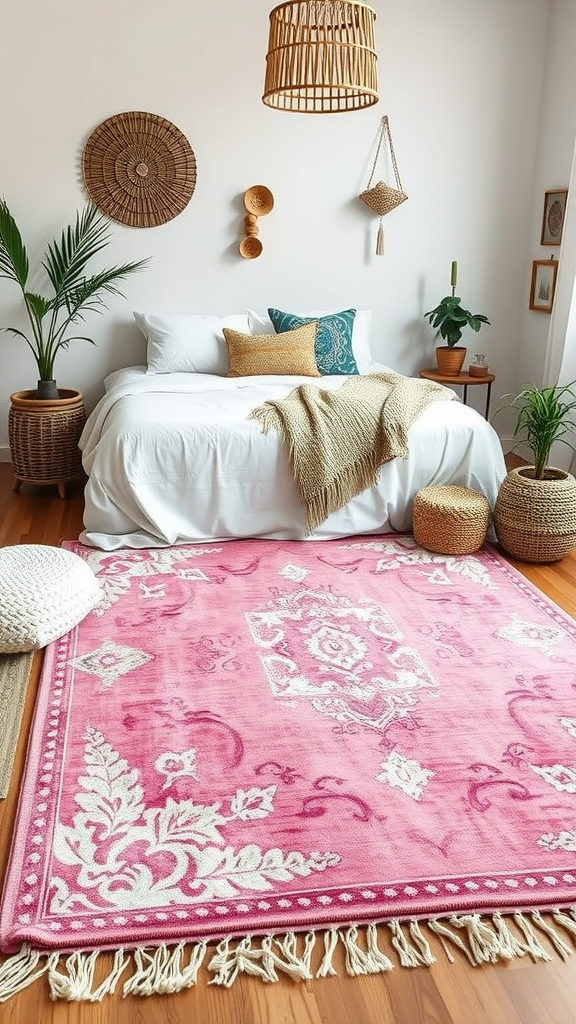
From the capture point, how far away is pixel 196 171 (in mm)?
4672

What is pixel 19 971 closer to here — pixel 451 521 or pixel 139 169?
pixel 451 521

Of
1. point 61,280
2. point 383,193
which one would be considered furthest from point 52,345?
point 383,193

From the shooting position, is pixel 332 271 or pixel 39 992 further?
pixel 332 271

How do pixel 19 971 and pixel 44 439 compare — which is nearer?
pixel 19 971

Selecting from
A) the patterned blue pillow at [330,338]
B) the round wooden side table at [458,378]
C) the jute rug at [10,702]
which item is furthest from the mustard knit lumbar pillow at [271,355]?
the jute rug at [10,702]

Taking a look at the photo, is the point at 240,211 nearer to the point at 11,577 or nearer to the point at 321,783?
the point at 11,577

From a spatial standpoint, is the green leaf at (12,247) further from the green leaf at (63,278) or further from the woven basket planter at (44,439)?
the woven basket planter at (44,439)

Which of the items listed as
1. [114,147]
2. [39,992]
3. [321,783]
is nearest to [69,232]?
[114,147]

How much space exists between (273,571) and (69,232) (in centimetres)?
228

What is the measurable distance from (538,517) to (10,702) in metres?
2.16

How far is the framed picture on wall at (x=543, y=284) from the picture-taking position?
488 cm

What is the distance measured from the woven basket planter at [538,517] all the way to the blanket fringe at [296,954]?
1.94 meters

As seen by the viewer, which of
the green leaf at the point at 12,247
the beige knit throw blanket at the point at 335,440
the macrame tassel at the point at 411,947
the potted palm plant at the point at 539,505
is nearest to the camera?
the macrame tassel at the point at 411,947

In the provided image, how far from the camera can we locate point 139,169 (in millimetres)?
4609
